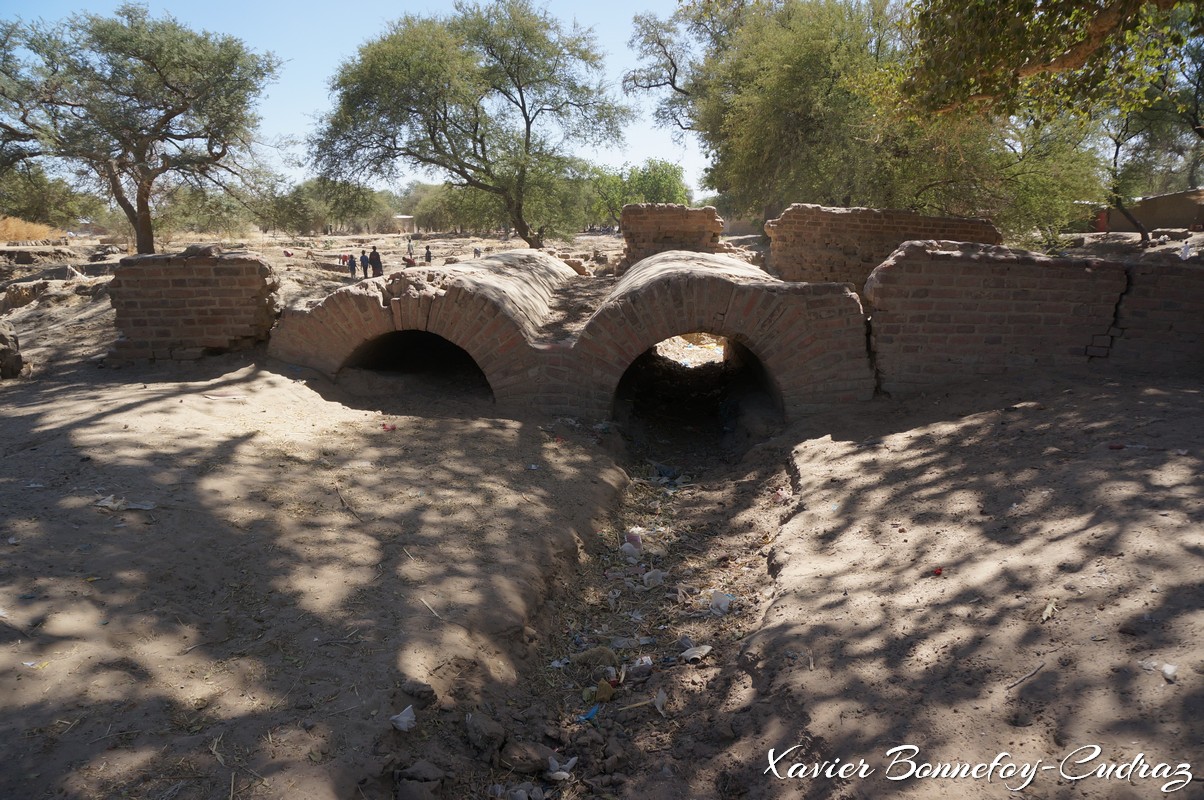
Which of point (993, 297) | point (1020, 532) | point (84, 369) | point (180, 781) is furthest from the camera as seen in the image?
point (84, 369)

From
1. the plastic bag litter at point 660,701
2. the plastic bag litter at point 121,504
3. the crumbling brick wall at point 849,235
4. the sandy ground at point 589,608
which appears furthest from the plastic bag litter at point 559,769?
the crumbling brick wall at point 849,235

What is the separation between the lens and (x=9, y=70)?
55.8ft

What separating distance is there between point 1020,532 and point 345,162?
64.9ft

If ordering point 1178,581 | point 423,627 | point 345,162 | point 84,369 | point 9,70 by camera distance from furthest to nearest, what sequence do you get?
1. point 345,162
2. point 9,70
3. point 84,369
4. point 423,627
5. point 1178,581

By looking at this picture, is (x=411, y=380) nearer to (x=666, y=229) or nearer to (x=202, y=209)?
(x=666, y=229)

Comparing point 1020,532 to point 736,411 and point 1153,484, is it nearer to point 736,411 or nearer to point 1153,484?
point 1153,484

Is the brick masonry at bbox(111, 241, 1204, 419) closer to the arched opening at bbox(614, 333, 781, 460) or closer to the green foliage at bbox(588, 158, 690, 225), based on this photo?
the arched opening at bbox(614, 333, 781, 460)

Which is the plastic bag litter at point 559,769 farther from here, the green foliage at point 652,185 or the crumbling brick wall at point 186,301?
the green foliage at point 652,185

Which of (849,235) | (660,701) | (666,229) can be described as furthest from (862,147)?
(660,701)

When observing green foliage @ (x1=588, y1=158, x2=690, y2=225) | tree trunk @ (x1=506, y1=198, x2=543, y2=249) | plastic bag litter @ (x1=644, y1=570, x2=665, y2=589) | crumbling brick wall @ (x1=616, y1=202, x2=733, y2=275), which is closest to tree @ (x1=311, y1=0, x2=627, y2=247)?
tree trunk @ (x1=506, y1=198, x2=543, y2=249)

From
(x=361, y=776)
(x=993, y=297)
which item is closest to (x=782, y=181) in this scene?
(x=993, y=297)

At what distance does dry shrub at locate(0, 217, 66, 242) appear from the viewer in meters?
25.0

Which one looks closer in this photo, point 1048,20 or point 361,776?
point 361,776

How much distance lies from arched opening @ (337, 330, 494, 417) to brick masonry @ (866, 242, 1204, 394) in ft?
12.1
